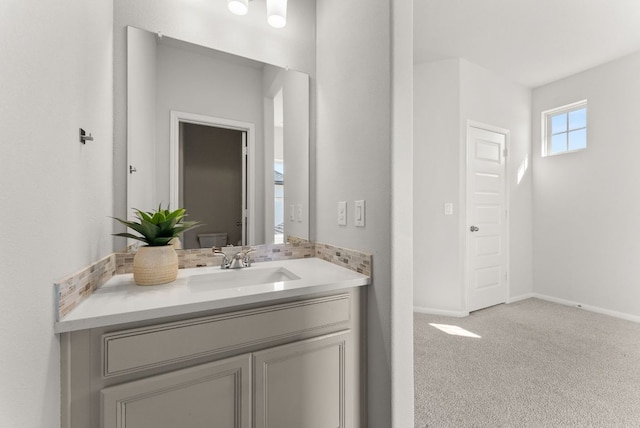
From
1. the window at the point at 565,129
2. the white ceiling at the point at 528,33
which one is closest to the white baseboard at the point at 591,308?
the window at the point at 565,129

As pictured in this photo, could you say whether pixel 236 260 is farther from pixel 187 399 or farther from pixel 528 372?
pixel 528 372

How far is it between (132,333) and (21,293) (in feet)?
1.03

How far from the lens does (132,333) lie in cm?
85

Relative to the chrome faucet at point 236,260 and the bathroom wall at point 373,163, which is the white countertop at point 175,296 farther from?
the bathroom wall at point 373,163

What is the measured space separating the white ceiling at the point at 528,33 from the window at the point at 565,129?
17.9 inches

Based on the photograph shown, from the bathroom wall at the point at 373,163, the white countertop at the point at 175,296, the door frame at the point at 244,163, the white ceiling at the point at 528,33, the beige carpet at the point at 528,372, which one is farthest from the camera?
the white ceiling at the point at 528,33

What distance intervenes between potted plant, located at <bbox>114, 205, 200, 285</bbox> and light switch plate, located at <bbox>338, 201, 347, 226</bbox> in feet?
2.49

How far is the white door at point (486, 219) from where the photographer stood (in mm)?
3129

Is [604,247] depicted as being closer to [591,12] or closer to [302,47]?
[591,12]

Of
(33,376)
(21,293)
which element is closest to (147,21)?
(21,293)

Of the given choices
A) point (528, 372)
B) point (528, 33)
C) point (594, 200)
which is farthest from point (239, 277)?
point (594, 200)

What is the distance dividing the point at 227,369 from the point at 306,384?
1.13ft

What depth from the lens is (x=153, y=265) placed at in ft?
3.66

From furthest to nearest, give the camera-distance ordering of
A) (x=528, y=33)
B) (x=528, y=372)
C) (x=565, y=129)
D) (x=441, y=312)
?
(x=565, y=129), (x=441, y=312), (x=528, y=33), (x=528, y=372)
